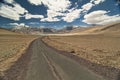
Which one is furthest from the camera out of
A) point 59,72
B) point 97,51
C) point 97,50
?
point 97,50

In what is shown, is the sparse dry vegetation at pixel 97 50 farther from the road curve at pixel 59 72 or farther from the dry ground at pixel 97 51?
the road curve at pixel 59 72

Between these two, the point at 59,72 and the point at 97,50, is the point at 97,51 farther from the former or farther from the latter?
the point at 59,72

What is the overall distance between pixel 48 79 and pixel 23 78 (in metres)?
2.41

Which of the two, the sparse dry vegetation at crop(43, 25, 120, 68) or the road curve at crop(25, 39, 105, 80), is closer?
the road curve at crop(25, 39, 105, 80)

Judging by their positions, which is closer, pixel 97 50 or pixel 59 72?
pixel 59 72

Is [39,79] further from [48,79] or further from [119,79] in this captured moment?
[119,79]

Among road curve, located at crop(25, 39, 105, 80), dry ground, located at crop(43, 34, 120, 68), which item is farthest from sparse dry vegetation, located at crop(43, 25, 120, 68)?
road curve, located at crop(25, 39, 105, 80)

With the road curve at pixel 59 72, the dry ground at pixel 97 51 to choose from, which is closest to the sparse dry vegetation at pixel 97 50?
the dry ground at pixel 97 51

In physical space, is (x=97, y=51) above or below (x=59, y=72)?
below

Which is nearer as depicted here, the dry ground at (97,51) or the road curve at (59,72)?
the road curve at (59,72)

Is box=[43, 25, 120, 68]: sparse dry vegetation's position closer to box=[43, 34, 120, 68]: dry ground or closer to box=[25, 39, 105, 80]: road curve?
box=[43, 34, 120, 68]: dry ground

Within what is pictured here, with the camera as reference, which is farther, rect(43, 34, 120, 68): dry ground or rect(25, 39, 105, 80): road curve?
rect(43, 34, 120, 68): dry ground

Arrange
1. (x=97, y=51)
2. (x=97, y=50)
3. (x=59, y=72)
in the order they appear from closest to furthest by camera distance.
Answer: (x=59, y=72)
(x=97, y=51)
(x=97, y=50)

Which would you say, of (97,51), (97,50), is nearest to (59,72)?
(97,51)
